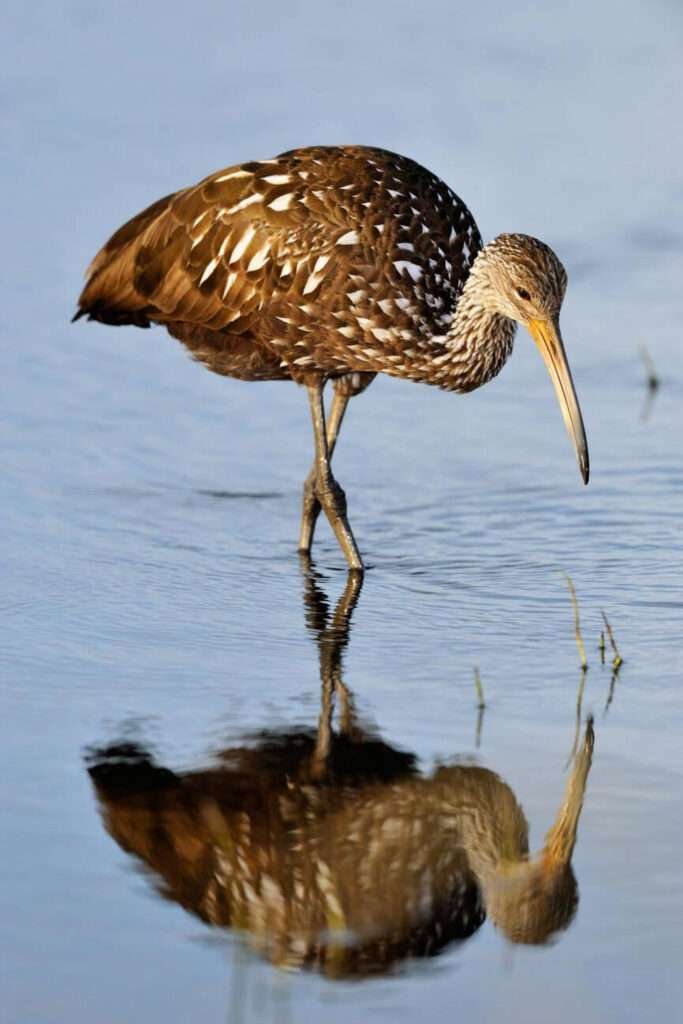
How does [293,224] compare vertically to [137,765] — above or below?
above

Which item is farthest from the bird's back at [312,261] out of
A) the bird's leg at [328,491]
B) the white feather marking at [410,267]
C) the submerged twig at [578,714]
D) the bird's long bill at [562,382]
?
the submerged twig at [578,714]

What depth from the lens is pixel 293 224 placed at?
28.8 ft

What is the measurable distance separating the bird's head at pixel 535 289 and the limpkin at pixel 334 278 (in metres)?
0.01

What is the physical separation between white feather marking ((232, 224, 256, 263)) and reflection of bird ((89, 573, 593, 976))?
110 inches

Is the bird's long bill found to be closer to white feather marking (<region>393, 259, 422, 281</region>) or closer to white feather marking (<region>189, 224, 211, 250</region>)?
white feather marking (<region>393, 259, 422, 281</region>)

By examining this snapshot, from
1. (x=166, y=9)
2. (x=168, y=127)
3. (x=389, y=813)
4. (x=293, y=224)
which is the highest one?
(x=166, y=9)

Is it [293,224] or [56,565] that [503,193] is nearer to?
[293,224]

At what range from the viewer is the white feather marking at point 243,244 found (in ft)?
29.2

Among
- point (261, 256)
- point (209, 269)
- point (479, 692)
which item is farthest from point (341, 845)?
point (209, 269)

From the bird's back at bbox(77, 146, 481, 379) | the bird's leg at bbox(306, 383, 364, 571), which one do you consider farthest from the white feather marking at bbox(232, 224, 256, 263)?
the bird's leg at bbox(306, 383, 364, 571)

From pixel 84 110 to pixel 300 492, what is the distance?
569cm

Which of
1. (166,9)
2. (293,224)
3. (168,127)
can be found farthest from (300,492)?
(166,9)

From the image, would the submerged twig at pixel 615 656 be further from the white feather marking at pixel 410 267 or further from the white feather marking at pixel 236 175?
the white feather marking at pixel 236 175

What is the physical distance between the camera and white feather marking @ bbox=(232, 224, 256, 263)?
29.2 feet
